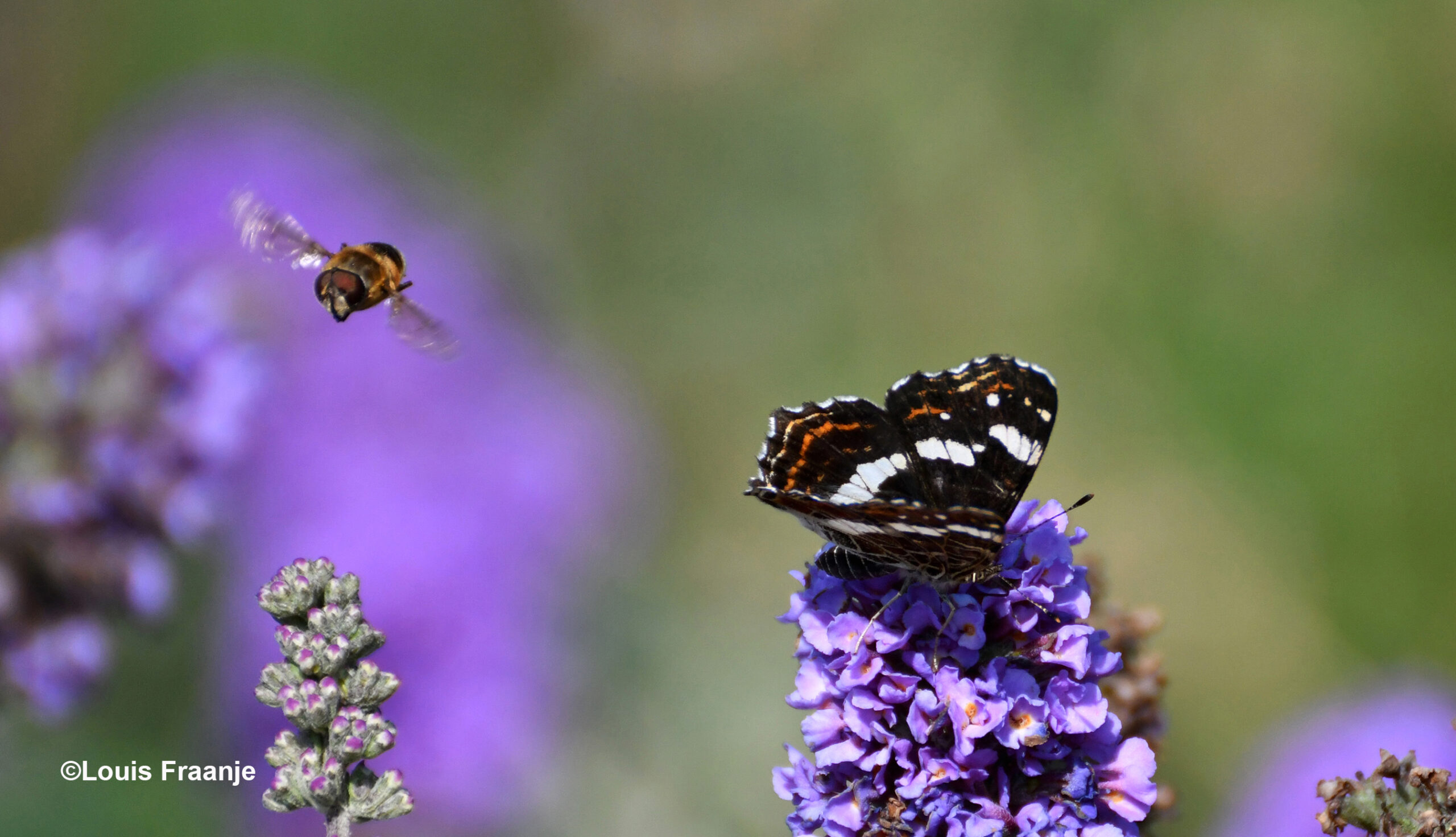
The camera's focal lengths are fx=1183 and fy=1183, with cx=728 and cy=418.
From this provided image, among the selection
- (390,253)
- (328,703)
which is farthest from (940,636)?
(390,253)

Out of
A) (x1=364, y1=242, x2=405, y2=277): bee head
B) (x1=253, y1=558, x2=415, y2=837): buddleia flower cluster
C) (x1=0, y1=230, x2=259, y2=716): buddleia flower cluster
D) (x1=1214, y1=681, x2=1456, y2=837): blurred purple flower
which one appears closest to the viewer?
(x1=253, y1=558, x2=415, y2=837): buddleia flower cluster

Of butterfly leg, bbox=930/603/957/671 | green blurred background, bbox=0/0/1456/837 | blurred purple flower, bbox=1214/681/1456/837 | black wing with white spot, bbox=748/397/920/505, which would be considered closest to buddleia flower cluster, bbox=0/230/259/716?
black wing with white spot, bbox=748/397/920/505

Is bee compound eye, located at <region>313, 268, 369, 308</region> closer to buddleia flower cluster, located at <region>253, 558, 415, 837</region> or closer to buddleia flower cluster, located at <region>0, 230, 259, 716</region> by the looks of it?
buddleia flower cluster, located at <region>0, 230, 259, 716</region>

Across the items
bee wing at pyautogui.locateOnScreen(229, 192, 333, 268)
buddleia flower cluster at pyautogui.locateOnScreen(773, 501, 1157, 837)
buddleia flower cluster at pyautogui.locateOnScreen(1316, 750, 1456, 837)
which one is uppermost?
bee wing at pyautogui.locateOnScreen(229, 192, 333, 268)

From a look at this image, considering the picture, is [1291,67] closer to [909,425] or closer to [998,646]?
[909,425]

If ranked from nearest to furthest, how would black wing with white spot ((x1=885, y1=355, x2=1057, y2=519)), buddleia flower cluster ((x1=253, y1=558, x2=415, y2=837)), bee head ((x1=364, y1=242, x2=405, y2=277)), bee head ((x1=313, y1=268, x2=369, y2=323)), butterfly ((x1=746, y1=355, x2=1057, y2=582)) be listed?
buddleia flower cluster ((x1=253, y1=558, x2=415, y2=837)), butterfly ((x1=746, y1=355, x2=1057, y2=582)), black wing with white spot ((x1=885, y1=355, x2=1057, y2=519)), bee head ((x1=313, y1=268, x2=369, y2=323)), bee head ((x1=364, y1=242, x2=405, y2=277))

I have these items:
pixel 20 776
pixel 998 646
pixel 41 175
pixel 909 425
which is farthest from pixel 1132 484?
pixel 41 175

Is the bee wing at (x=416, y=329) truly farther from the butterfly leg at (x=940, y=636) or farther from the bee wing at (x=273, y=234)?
the butterfly leg at (x=940, y=636)
